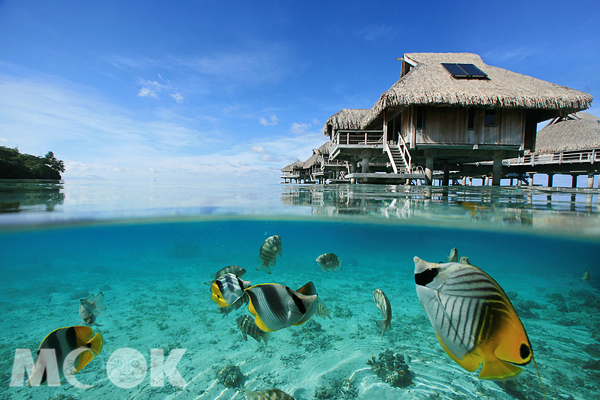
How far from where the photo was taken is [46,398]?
4379mm

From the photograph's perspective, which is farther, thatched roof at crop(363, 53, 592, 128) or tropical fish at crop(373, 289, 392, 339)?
thatched roof at crop(363, 53, 592, 128)

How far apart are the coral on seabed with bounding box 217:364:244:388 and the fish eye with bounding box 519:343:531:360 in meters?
4.69

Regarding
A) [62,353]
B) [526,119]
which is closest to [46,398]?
[62,353]

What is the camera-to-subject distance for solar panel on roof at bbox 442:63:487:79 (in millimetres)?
Answer: 14243

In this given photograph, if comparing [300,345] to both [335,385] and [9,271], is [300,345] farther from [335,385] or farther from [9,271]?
[9,271]

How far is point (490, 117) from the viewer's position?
13812 millimetres

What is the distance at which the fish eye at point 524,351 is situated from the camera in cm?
90

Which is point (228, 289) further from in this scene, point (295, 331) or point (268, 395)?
point (295, 331)

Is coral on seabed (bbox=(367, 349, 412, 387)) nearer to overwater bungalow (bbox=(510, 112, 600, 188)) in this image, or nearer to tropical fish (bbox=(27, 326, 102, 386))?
tropical fish (bbox=(27, 326, 102, 386))

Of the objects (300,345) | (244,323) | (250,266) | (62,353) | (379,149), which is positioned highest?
(379,149)

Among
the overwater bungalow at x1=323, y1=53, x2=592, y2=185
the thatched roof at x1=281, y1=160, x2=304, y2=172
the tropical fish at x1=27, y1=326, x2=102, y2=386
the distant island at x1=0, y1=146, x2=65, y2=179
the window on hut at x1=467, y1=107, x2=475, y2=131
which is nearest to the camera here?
the tropical fish at x1=27, y1=326, x2=102, y2=386

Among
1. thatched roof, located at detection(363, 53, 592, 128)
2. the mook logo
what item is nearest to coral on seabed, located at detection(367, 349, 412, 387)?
the mook logo

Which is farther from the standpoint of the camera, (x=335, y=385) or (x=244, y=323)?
(x=335, y=385)

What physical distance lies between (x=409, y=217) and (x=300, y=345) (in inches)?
222
